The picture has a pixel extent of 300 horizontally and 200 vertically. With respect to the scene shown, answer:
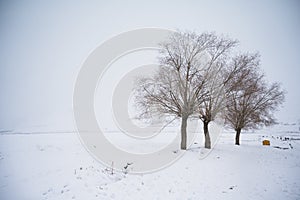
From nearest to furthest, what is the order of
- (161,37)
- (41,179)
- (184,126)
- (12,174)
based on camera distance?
(41,179) < (12,174) < (184,126) < (161,37)

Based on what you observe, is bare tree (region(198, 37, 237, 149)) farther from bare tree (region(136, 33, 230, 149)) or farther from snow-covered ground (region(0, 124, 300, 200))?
snow-covered ground (region(0, 124, 300, 200))

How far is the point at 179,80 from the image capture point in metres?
15.9

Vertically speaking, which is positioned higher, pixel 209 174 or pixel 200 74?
pixel 200 74

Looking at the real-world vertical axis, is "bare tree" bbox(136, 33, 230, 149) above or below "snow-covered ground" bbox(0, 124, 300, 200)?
above

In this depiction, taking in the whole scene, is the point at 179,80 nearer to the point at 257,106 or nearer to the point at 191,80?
the point at 191,80

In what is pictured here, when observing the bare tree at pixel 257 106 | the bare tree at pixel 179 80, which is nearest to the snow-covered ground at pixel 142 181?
the bare tree at pixel 179 80

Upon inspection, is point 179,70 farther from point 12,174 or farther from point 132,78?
point 12,174

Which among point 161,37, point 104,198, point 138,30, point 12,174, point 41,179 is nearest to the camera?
point 104,198

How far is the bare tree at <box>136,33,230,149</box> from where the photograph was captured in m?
15.8

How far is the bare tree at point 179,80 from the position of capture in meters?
15.8

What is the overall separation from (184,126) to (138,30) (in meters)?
13.2

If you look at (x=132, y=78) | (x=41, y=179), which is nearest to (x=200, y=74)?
(x=132, y=78)

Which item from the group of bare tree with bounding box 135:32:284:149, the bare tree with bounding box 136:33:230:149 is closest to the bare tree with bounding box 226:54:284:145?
the group of bare tree with bounding box 135:32:284:149

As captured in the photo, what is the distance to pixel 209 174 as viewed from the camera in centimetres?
964
